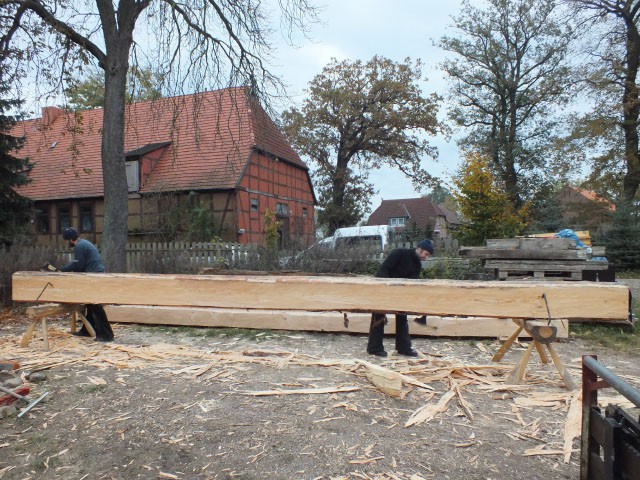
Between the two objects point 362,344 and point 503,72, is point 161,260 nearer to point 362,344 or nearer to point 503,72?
point 362,344

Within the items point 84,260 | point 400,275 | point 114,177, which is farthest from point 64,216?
point 400,275

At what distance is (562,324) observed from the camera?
6.15 meters

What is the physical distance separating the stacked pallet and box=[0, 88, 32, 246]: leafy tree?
41.6 ft

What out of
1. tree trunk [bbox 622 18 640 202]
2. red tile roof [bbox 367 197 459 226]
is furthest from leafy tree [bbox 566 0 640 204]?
red tile roof [bbox 367 197 459 226]

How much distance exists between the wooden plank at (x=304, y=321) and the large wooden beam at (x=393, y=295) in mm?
1690

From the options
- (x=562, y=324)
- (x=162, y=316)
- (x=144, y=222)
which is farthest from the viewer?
(x=144, y=222)

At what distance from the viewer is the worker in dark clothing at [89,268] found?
20.7ft

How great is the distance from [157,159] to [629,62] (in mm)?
21673

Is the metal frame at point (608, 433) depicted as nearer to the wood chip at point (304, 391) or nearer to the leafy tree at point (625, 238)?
the wood chip at point (304, 391)

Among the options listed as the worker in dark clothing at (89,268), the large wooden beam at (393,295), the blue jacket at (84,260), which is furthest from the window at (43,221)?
the large wooden beam at (393,295)

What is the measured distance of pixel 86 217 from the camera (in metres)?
21.9

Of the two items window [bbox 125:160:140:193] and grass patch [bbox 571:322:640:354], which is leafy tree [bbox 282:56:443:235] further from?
grass patch [bbox 571:322:640:354]

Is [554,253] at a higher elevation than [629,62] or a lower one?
lower

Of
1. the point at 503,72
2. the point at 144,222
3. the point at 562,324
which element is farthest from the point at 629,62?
the point at 144,222
